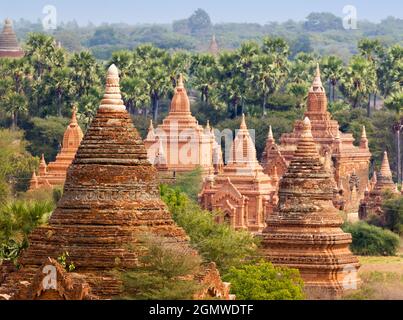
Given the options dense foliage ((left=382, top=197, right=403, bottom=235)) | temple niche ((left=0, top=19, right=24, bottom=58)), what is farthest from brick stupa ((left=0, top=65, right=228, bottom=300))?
temple niche ((left=0, top=19, right=24, bottom=58))

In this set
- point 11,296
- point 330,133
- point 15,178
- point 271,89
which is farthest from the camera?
point 271,89

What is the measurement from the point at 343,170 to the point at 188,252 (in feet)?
209

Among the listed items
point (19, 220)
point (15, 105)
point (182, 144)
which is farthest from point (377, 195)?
point (19, 220)

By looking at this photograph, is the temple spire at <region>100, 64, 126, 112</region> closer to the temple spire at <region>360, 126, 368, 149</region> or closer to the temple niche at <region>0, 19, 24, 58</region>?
the temple spire at <region>360, 126, 368, 149</region>

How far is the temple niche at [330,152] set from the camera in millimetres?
99125

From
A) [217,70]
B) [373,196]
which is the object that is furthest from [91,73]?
[373,196]

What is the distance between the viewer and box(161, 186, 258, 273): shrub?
2019 inches

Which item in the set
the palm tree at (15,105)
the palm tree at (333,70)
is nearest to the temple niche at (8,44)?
the palm tree at (15,105)

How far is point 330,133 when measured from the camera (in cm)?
10538

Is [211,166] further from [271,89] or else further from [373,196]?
[271,89]

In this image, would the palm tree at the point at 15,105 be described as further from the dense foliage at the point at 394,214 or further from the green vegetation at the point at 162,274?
the green vegetation at the point at 162,274

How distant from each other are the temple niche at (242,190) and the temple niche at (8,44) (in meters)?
74.3

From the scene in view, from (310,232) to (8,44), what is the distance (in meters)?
110
